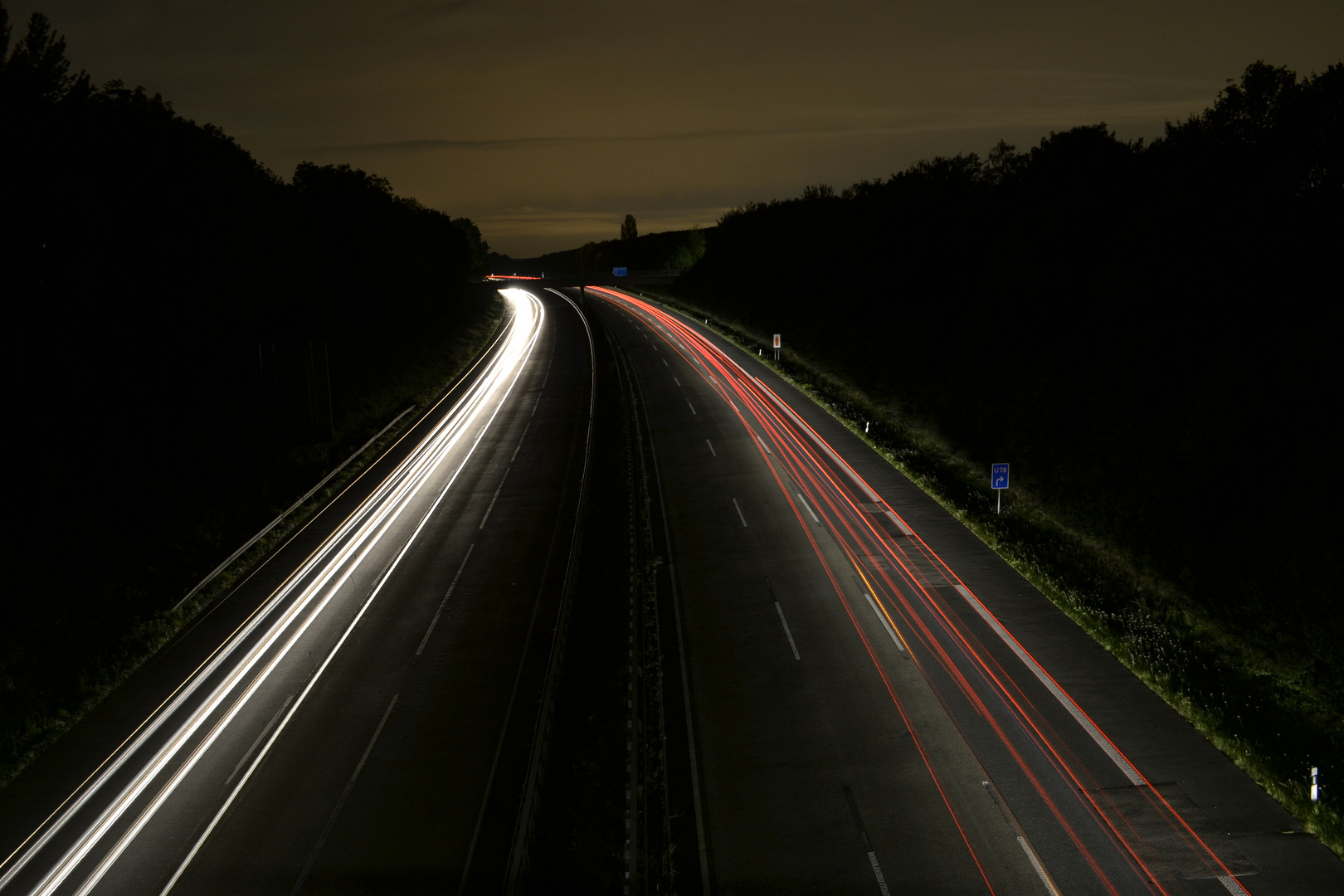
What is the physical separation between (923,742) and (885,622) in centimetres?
542

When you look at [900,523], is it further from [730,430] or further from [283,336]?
[283,336]

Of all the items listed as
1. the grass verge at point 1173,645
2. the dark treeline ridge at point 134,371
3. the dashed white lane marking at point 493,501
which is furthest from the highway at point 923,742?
the dark treeline ridge at point 134,371

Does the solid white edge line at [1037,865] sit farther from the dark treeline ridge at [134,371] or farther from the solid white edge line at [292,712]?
the dark treeline ridge at [134,371]

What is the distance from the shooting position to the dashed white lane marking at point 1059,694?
15.2m

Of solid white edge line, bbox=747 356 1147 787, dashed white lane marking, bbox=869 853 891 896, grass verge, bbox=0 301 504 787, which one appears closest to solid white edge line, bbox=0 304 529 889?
grass verge, bbox=0 301 504 787

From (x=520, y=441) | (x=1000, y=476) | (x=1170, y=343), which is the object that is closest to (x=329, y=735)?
(x=1000, y=476)

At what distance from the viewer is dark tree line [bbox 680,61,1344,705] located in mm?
25906

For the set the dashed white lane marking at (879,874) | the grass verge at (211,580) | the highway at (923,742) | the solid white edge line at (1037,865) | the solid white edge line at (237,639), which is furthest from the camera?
the grass verge at (211,580)

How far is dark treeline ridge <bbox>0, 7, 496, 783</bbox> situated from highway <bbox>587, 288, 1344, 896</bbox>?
46.4 feet

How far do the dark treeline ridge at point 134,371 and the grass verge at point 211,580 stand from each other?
0.12m

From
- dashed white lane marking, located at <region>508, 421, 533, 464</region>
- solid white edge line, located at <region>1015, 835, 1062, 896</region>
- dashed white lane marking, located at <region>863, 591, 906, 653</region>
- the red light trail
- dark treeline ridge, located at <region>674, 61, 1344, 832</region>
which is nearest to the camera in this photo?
solid white edge line, located at <region>1015, 835, 1062, 896</region>

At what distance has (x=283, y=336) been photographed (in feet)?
170

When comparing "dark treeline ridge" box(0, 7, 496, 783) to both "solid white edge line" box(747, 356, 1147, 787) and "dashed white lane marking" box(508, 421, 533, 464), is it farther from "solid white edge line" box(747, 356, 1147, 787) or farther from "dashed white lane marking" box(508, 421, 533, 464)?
"solid white edge line" box(747, 356, 1147, 787)

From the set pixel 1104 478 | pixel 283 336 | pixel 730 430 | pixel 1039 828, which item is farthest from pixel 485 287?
pixel 1039 828
